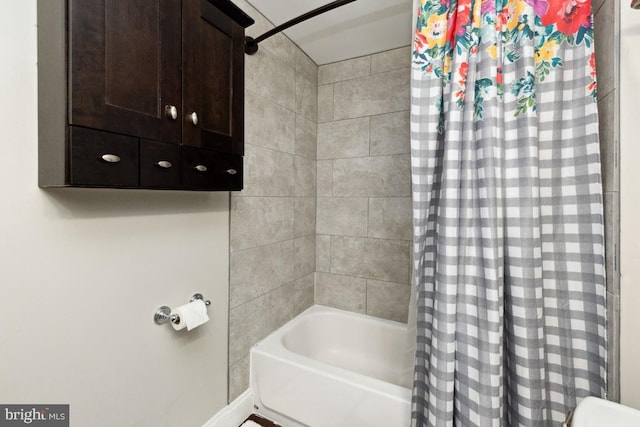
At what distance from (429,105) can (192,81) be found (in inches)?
36.3

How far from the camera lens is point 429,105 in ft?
3.73

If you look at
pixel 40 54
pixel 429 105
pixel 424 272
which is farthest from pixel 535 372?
pixel 40 54

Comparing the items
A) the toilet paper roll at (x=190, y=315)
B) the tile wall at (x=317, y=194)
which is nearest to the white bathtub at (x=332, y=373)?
the tile wall at (x=317, y=194)

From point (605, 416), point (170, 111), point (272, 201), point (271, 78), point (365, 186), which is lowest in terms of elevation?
point (605, 416)

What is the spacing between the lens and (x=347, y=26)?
5.89 feet

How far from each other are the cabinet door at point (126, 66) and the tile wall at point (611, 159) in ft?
4.55

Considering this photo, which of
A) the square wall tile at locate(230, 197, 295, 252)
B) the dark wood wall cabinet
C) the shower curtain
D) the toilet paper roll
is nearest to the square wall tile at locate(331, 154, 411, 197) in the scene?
the square wall tile at locate(230, 197, 295, 252)

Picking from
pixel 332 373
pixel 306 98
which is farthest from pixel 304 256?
pixel 306 98

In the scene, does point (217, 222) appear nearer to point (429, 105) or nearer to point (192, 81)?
point (192, 81)

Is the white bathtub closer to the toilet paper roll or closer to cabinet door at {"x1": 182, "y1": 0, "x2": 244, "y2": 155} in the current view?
the toilet paper roll

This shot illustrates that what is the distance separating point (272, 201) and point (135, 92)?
102 cm

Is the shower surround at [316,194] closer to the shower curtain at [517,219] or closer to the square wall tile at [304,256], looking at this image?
the square wall tile at [304,256]

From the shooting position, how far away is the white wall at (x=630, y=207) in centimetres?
78

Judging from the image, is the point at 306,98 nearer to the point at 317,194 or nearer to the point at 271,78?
the point at 271,78
